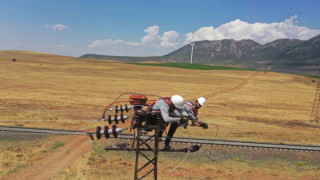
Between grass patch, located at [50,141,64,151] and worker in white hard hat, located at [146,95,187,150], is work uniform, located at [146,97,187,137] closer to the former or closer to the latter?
worker in white hard hat, located at [146,95,187,150]

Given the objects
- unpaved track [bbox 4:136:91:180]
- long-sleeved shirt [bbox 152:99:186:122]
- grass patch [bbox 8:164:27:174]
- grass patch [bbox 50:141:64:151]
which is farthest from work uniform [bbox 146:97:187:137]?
grass patch [bbox 50:141:64:151]

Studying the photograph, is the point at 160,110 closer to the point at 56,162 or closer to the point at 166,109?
the point at 166,109

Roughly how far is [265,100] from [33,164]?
41323 mm

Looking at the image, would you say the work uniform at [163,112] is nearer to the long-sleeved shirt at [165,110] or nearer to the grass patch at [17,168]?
the long-sleeved shirt at [165,110]

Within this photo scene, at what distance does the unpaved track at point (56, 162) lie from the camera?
44.4ft

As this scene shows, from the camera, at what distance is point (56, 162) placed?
15.2 m

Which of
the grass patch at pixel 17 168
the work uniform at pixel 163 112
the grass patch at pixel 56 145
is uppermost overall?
the work uniform at pixel 163 112

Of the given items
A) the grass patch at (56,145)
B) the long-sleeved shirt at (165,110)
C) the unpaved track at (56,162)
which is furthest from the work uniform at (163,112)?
the grass patch at (56,145)

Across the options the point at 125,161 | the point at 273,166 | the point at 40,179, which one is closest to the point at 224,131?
the point at 273,166

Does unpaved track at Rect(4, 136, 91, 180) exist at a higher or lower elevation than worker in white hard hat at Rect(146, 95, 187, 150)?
lower

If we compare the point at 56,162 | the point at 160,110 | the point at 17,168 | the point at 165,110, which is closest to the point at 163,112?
the point at 165,110

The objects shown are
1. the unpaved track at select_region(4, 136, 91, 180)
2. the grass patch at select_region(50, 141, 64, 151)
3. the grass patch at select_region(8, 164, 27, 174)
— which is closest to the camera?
the unpaved track at select_region(4, 136, 91, 180)

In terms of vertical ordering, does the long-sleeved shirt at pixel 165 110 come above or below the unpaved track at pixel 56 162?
above

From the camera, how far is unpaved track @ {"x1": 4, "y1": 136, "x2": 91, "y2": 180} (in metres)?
13.5
